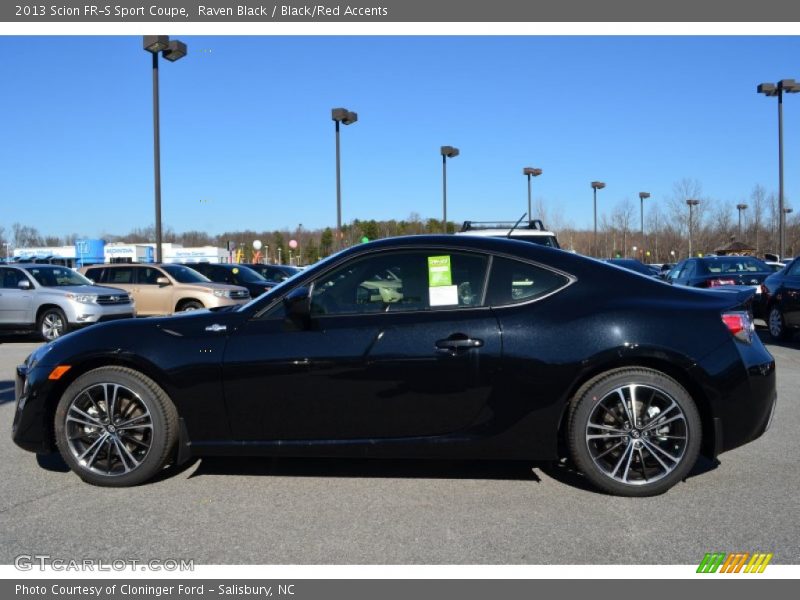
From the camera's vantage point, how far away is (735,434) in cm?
432

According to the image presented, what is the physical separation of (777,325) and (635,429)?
926 centimetres

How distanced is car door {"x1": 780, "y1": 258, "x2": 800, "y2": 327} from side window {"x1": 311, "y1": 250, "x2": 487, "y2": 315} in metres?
8.95

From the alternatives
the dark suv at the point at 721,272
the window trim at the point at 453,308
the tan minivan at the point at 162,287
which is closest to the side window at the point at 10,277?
the tan minivan at the point at 162,287

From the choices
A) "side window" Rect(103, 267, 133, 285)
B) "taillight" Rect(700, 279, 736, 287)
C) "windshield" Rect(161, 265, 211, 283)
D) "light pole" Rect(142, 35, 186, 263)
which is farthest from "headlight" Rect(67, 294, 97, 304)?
"taillight" Rect(700, 279, 736, 287)

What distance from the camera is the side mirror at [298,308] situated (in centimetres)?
437

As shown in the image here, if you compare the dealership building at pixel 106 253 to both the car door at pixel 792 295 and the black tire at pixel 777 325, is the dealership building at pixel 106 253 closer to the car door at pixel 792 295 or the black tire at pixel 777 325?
the black tire at pixel 777 325

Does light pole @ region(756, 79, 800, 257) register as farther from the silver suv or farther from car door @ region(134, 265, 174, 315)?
the silver suv

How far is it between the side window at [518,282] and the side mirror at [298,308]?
3.62 feet

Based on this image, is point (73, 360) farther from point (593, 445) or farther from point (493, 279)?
point (593, 445)

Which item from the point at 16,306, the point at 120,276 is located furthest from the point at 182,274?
the point at 16,306

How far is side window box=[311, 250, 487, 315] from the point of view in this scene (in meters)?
4.49

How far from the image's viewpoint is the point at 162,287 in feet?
58.0

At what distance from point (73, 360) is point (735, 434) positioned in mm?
4071

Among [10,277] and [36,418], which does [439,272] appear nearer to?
[36,418]
